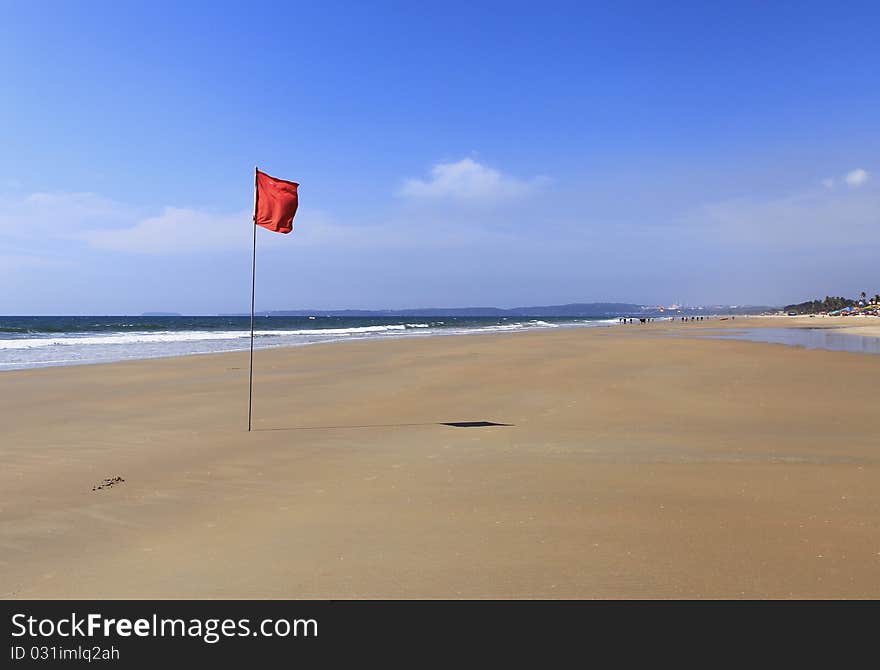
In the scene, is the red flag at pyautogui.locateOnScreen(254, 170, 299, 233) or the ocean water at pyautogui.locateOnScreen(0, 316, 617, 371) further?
the ocean water at pyautogui.locateOnScreen(0, 316, 617, 371)

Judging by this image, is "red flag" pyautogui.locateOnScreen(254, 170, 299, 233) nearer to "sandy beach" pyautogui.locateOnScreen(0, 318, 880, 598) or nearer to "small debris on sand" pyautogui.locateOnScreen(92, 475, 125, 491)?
"sandy beach" pyautogui.locateOnScreen(0, 318, 880, 598)

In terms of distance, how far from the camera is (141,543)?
4945 mm

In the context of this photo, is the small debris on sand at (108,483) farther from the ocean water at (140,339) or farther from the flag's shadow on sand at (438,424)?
the ocean water at (140,339)

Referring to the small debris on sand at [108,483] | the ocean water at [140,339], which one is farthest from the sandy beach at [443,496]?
the ocean water at [140,339]

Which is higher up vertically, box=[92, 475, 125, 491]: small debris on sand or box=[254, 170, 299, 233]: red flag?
box=[254, 170, 299, 233]: red flag

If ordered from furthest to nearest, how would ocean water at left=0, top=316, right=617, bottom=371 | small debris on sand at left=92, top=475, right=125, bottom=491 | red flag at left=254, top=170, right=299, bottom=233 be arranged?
ocean water at left=0, top=316, right=617, bottom=371 < red flag at left=254, top=170, right=299, bottom=233 < small debris on sand at left=92, top=475, right=125, bottom=491

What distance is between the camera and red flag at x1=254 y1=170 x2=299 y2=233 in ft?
33.9

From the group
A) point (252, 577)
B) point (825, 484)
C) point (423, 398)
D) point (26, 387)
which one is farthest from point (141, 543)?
point (26, 387)

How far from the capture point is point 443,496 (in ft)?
20.4

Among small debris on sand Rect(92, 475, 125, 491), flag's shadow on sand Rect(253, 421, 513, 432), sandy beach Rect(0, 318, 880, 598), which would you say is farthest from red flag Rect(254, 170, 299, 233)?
small debris on sand Rect(92, 475, 125, 491)

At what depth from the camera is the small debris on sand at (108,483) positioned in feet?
21.7

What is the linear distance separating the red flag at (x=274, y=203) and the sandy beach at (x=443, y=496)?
387cm

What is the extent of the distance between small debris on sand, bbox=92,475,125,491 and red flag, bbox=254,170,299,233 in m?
5.13

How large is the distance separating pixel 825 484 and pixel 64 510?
849 centimetres
